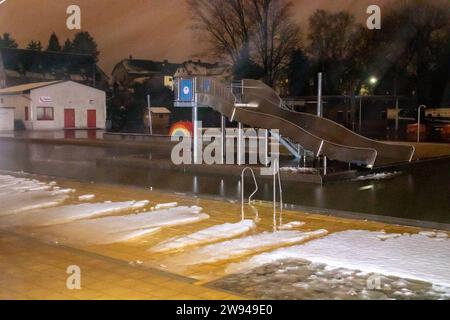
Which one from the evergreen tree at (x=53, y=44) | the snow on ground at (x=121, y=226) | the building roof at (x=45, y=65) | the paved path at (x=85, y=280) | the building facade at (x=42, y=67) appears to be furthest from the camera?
the evergreen tree at (x=53, y=44)

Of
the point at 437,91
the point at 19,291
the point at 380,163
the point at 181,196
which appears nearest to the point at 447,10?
the point at 437,91

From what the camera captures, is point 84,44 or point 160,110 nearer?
point 160,110

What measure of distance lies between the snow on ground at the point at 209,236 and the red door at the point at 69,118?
4420 cm

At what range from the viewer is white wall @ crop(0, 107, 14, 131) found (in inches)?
1911

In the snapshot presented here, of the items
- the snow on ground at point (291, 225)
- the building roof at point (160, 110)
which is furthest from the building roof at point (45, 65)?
the snow on ground at point (291, 225)

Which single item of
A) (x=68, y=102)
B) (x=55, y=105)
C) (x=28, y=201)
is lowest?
Answer: (x=28, y=201)

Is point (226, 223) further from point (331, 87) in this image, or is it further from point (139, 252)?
point (331, 87)

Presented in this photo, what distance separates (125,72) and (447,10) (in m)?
44.3

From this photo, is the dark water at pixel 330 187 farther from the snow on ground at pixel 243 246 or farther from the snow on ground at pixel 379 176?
the snow on ground at pixel 243 246

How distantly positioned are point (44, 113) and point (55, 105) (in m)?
1.23

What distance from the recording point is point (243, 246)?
27.0ft

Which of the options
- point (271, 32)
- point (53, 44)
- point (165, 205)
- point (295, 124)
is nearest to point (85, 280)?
point (165, 205)

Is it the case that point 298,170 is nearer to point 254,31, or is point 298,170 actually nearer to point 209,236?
point 209,236

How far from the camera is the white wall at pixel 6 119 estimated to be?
1911 inches
